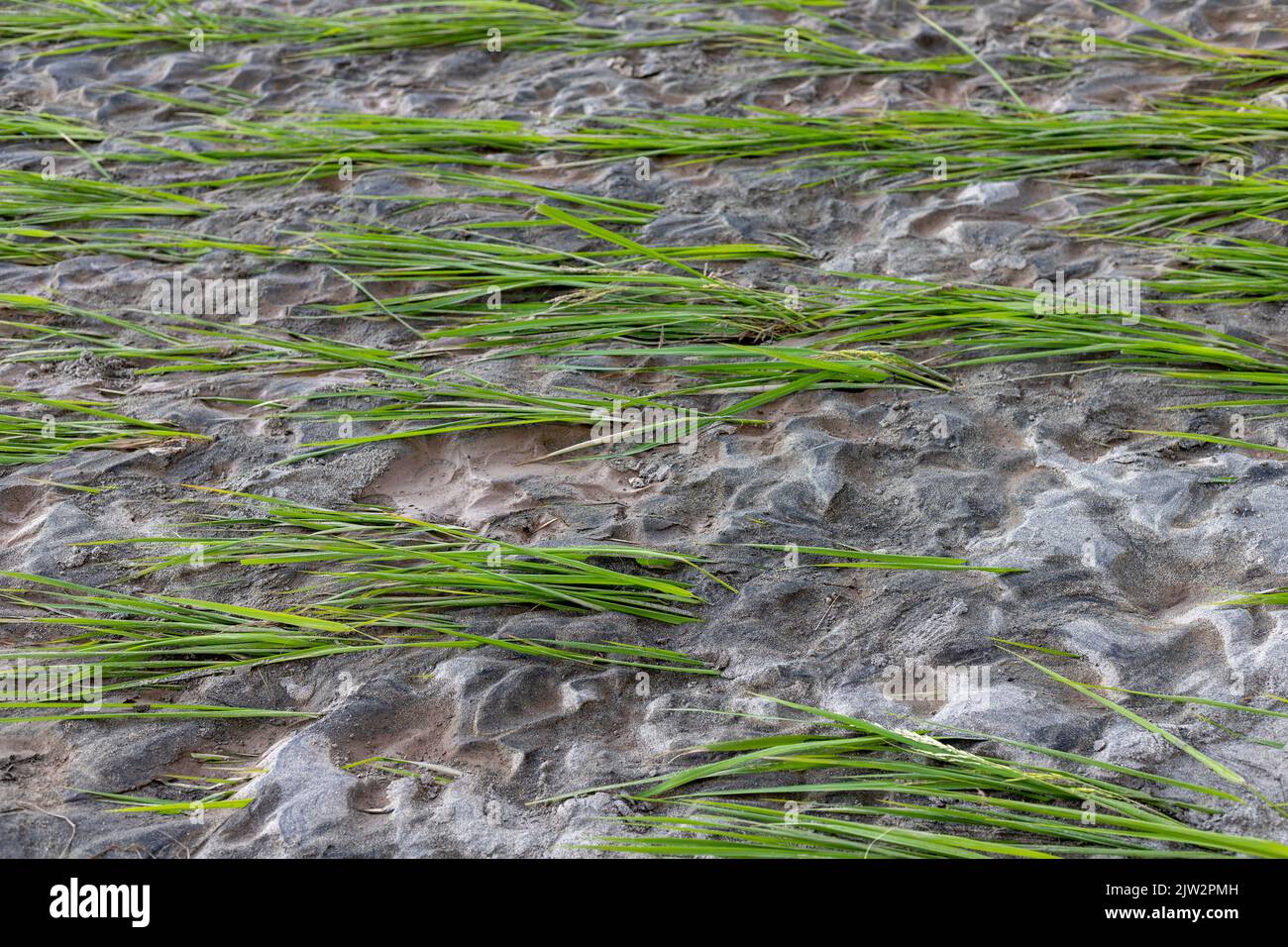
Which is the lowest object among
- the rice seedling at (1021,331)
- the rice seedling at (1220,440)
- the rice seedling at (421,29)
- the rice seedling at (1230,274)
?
the rice seedling at (1220,440)

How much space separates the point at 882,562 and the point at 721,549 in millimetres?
285

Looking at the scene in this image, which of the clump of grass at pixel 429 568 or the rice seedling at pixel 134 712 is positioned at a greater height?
the clump of grass at pixel 429 568

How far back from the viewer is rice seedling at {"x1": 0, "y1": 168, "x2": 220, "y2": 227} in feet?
10.0

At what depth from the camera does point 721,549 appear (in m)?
2.09

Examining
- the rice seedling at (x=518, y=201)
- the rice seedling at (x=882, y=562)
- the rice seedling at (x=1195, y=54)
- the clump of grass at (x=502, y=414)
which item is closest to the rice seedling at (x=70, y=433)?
the clump of grass at (x=502, y=414)

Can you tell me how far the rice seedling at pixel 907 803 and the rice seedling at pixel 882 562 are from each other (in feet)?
1.22

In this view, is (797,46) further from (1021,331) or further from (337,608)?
(337,608)

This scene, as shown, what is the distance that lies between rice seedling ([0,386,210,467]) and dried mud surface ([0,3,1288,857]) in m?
0.04

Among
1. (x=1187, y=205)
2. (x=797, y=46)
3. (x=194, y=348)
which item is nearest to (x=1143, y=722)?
(x=1187, y=205)

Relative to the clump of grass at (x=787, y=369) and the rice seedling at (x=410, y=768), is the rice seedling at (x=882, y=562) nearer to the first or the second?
the clump of grass at (x=787, y=369)

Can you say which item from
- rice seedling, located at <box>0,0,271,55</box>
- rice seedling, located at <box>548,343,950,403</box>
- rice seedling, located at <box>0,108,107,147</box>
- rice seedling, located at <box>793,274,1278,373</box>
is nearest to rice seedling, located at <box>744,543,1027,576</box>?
rice seedling, located at <box>548,343,950,403</box>

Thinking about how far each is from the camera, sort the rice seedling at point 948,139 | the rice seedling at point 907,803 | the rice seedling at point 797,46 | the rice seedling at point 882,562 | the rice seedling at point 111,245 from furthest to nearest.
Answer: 1. the rice seedling at point 797,46
2. the rice seedling at point 948,139
3. the rice seedling at point 111,245
4. the rice seedling at point 882,562
5. the rice seedling at point 907,803

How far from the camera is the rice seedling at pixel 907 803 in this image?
59.6 inches
